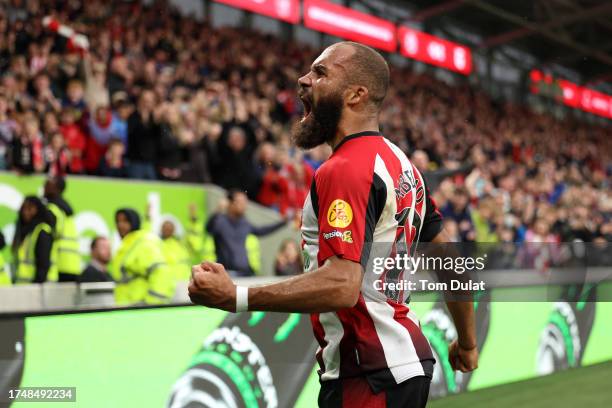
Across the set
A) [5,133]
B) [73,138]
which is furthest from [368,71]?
[73,138]

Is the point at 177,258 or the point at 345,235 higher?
the point at 345,235

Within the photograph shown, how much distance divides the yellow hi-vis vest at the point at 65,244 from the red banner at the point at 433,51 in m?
11.8

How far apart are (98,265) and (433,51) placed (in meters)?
13.7

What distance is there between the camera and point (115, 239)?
7.90m

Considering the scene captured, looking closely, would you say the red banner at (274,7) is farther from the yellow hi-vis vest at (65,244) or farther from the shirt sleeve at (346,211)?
the shirt sleeve at (346,211)

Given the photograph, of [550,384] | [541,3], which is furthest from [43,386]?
[541,3]

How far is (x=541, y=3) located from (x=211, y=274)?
2372cm

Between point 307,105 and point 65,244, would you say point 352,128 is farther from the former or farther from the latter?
point 65,244

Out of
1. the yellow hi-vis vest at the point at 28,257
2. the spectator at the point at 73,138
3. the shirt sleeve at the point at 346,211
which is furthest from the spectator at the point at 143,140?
the shirt sleeve at the point at 346,211

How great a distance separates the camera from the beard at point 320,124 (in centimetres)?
203

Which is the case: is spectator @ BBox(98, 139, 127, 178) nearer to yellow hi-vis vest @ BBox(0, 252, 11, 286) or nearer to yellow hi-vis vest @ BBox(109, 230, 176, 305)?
yellow hi-vis vest @ BBox(0, 252, 11, 286)

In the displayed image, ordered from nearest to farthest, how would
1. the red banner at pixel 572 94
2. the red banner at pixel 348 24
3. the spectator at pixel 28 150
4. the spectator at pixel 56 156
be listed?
1. the spectator at pixel 28 150
2. the spectator at pixel 56 156
3. the red banner at pixel 348 24
4. the red banner at pixel 572 94

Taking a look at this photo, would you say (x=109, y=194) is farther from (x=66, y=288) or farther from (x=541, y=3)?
(x=541, y=3)

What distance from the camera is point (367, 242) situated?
1.88 metres
